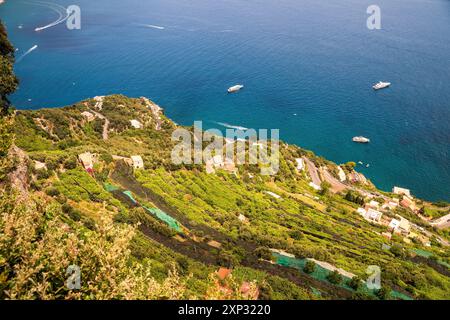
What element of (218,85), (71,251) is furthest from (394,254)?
(218,85)

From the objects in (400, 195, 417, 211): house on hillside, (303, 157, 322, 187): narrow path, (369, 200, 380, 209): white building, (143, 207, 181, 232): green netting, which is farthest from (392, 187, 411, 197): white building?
(143, 207, 181, 232): green netting

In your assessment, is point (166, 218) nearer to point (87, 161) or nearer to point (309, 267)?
point (87, 161)

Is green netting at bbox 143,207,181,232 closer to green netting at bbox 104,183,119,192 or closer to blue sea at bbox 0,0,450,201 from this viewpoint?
green netting at bbox 104,183,119,192

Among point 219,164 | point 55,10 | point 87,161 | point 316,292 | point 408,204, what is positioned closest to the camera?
point 316,292

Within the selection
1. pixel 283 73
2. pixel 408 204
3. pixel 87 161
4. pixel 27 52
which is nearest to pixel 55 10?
pixel 27 52

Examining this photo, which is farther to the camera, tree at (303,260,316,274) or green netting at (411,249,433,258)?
green netting at (411,249,433,258)

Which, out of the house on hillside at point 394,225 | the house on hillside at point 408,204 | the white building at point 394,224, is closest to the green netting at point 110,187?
the house on hillside at point 394,225
